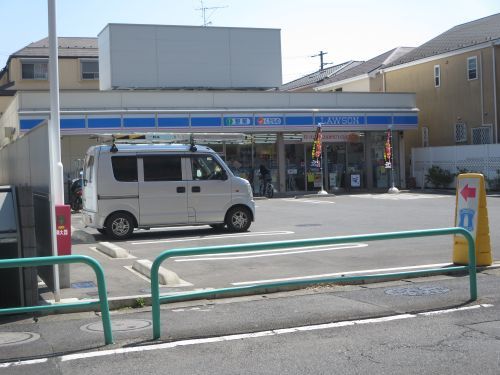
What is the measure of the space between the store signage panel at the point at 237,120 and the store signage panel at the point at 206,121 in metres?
0.39

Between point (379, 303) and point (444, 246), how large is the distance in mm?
5292

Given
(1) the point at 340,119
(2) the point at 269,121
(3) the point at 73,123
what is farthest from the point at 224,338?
(1) the point at 340,119

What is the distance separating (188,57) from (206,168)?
1954 centimetres

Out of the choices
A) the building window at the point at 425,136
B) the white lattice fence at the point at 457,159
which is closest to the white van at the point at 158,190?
the white lattice fence at the point at 457,159

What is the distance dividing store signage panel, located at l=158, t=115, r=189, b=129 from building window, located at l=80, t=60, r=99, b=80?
1927cm

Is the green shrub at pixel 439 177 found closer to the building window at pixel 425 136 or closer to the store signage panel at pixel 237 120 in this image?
the building window at pixel 425 136

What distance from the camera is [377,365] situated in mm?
5594

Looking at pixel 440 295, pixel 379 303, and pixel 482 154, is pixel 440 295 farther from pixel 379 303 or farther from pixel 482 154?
pixel 482 154

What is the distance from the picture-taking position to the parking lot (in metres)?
10.2

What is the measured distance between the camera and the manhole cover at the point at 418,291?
334 inches

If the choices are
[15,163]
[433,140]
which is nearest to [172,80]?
[433,140]

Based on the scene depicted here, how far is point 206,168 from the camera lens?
16.4 meters

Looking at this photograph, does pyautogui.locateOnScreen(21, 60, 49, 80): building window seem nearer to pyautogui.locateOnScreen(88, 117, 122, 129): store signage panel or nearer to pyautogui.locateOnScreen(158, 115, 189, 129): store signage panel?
pyautogui.locateOnScreen(88, 117, 122, 129): store signage panel

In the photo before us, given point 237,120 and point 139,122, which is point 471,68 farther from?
point 139,122
